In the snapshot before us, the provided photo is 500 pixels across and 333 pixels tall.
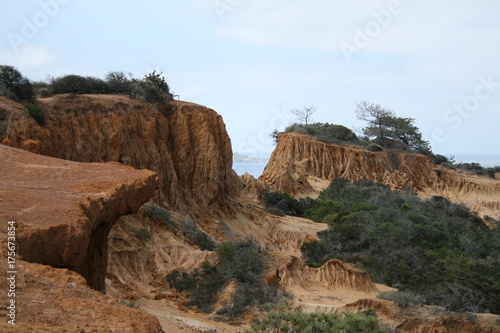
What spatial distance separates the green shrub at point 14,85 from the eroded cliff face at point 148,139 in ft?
1.52

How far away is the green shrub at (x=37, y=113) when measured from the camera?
14648mm

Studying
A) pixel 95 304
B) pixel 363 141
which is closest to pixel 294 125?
pixel 363 141

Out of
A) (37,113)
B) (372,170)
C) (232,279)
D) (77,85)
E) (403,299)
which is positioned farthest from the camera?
(372,170)

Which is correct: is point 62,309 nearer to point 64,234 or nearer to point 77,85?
point 64,234

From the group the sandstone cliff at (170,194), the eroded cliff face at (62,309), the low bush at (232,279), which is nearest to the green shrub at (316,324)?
the sandstone cliff at (170,194)

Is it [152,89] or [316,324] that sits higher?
[152,89]

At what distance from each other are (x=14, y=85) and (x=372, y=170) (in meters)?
30.9

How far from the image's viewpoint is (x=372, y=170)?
4100 centimetres

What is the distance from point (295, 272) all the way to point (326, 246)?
482 centimetres

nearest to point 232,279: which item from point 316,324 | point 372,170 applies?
point 316,324

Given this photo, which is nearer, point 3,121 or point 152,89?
point 3,121

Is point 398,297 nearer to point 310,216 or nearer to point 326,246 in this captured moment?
point 326,246

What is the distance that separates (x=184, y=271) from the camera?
12922 millimetres

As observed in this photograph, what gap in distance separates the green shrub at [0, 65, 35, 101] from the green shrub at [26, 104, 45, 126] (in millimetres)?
627
